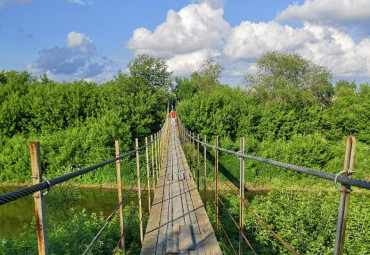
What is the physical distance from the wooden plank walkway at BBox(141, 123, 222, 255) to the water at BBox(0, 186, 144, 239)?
7.14 metres

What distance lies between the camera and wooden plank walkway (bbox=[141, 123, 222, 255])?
2660mm

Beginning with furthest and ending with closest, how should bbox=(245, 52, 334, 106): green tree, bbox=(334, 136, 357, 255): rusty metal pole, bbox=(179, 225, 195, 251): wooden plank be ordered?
bbox=(245, 52, 334, 106): green tree
bbox=(179, 225, 195, 251): wooden plank
bbox=(334, 136, 357, 255): rusty metal pole

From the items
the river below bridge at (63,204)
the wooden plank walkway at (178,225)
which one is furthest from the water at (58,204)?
the wooden plank walkway at (178,225)

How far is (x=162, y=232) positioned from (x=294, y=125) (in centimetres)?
2288

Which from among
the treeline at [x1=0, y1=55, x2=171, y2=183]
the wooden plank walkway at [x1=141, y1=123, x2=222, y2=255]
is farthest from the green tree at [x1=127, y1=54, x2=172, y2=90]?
the wooden plank walkway at [x1=141, y1=123, x2=222, y2=255]

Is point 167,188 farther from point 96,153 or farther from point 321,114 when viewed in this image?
point 321,114

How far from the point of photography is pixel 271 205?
8.91 meters

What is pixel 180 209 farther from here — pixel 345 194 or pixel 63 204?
pixel 63 204

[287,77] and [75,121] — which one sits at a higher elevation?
[287,77]

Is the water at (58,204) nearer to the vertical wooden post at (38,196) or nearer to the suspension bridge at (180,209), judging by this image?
the suspension bridge at (180,209)

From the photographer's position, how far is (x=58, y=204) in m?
10.9

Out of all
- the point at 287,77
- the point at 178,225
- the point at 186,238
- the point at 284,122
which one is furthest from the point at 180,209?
the point at 287,77

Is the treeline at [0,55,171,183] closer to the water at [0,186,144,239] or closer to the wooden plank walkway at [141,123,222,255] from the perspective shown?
the water at [0,186,144,239]

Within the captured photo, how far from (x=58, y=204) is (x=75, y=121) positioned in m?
12.9
